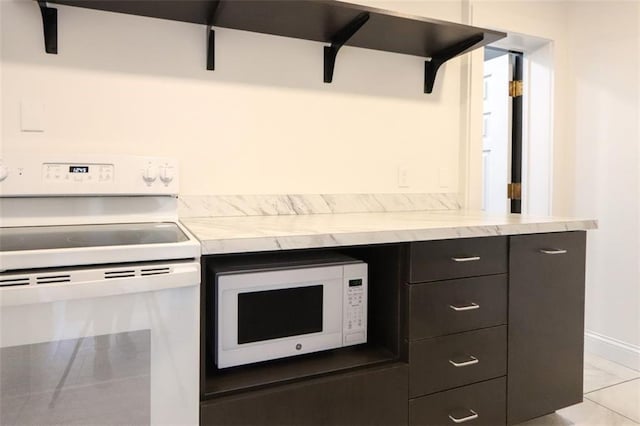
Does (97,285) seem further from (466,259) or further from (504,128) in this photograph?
(504,128)

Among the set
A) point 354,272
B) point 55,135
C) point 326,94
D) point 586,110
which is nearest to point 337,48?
point 326,94

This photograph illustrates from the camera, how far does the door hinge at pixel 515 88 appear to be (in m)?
2.88

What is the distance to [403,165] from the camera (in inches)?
88.1

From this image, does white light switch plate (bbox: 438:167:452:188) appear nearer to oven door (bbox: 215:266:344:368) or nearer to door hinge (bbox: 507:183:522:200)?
door hinge (bbox: 507:183:522:200)

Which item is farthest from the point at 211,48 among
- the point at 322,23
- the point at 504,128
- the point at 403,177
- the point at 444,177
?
the point at 504,128

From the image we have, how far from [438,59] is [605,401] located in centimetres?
180

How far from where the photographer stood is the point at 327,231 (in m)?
1.35

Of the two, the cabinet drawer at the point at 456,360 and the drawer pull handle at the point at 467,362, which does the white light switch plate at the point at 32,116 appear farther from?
the drawer pull handle at the point at 467,362

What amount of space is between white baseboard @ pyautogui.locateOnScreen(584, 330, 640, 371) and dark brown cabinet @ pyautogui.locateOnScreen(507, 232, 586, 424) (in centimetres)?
84

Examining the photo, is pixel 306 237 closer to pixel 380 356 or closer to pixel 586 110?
pixel 380 356

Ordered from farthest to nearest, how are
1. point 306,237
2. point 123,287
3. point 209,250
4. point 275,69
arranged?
point 275,69, point 306,237, point 209,250, point 123,287

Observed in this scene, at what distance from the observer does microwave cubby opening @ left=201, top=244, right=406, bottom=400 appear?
1.33 metres

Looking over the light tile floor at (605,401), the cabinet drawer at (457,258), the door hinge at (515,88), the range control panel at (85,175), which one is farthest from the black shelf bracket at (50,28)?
the door hinge at (515,88)

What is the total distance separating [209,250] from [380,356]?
0.70 meters
